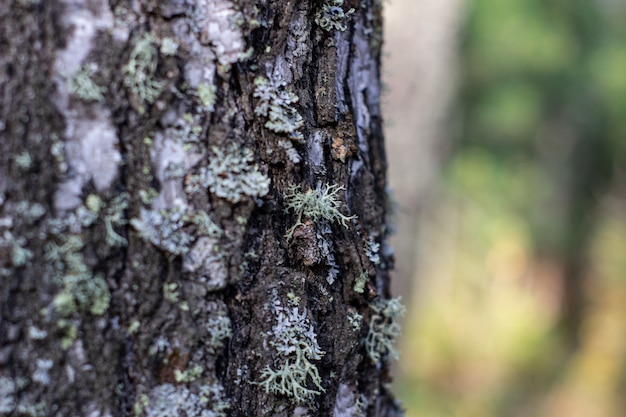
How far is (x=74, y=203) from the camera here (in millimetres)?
632

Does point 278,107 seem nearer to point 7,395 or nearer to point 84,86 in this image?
point 84,86

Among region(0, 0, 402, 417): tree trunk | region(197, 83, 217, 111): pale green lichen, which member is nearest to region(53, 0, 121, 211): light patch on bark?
region(0, 0, 402, 417): tree trunk

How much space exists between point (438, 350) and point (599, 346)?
5.27 feet

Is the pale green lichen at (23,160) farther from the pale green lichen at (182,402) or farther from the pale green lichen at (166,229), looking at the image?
the pale green lichen at (182,402)

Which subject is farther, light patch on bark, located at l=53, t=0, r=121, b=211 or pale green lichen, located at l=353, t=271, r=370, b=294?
pale green lichen, located at l=353, t=271, r=370, b=294

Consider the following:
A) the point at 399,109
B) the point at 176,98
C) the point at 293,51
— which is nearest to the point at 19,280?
the point at 176,98

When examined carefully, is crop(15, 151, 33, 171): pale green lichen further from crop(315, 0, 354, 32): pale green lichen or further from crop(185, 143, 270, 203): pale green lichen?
crop(315, 0, 354, 32): pale green lichen

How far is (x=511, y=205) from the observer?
609 centimetres

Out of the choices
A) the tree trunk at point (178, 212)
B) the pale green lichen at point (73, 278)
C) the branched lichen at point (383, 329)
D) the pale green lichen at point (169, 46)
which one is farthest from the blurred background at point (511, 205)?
the pale green lichen at point (73, 278)

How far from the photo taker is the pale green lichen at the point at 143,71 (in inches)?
25.4

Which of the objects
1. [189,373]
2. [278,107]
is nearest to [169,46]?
[278,107]

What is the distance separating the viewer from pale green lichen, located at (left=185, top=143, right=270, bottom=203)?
69cm

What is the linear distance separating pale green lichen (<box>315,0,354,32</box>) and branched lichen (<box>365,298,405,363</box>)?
405mm

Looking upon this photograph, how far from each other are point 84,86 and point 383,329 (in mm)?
548
